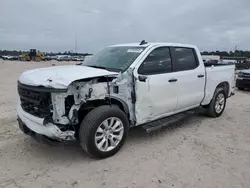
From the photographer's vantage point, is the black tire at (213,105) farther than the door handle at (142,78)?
Yes

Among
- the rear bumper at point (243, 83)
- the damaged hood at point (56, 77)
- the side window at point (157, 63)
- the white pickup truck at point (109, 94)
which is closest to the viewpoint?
the damaged hood at point (56, 77)

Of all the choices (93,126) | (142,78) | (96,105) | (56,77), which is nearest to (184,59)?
(142,78)

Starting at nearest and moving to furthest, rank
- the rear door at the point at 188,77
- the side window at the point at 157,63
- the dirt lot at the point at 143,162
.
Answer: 1. the dirt lot at the point at 143,162
2. the side window at the point at 157,63
3. the rear door at the point at 188,77

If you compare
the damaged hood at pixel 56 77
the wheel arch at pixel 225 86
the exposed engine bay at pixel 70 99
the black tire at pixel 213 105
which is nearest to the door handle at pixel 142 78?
the exposed engine bay at pixel 70 99

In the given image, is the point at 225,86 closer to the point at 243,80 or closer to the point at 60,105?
the point at 60,105

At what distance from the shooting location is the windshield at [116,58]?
170 inches

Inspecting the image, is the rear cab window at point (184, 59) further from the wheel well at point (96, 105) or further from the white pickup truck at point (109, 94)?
the wheel well at point (96, 105)

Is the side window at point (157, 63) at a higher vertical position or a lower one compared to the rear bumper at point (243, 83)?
higher

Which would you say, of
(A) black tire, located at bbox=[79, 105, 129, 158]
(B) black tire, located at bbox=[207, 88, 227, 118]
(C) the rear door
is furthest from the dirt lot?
(B) black tire, located at bbox=[207, 88, 227, 118]

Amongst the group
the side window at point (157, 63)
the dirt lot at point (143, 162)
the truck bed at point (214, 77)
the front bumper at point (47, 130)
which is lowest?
the dirt lot at point (143, 162)

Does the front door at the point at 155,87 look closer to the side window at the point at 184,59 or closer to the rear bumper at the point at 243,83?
the side window at the point at 184,59

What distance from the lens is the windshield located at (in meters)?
4.32

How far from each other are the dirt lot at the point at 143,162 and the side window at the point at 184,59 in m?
1.36

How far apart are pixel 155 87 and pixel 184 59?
1.25 m
